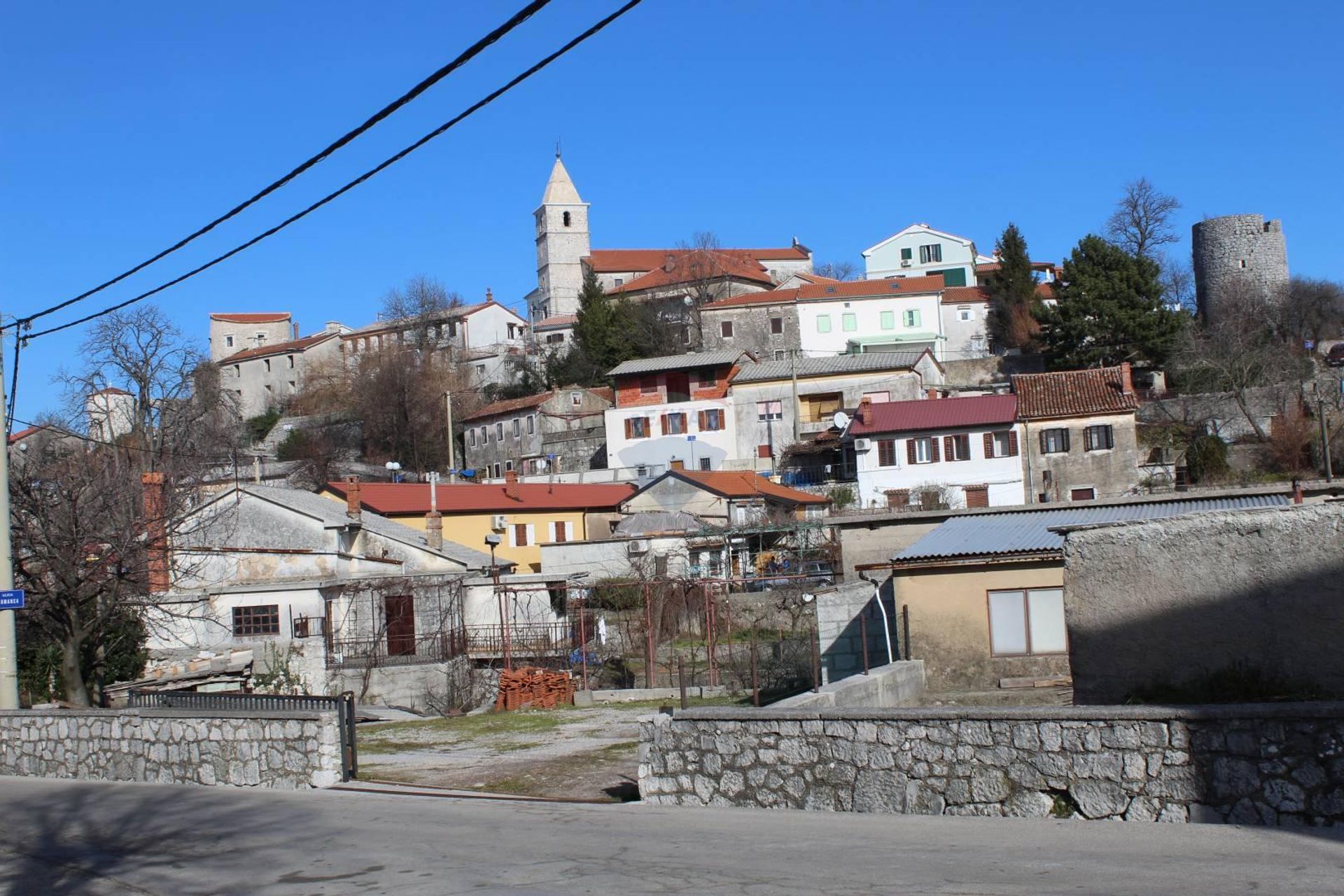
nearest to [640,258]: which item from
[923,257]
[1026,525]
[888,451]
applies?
[923,257]

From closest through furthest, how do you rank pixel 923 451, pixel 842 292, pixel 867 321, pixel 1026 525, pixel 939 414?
pixel 1026 525 < pixel 923 451 < pixel 939 414 < pixel 867 321 < pixel 842 292

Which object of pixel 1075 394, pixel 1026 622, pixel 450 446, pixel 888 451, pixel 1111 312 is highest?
pixel 1111 312

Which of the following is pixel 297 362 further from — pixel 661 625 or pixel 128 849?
pixel 128 849

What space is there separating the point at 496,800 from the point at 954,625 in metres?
8.98

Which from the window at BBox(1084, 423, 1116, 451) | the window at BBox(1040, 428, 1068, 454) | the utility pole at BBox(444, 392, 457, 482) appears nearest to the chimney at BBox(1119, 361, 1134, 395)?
the window at BBox(1084, 423, 1116, 451)

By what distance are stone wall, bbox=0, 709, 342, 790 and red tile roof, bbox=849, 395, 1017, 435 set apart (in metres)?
43.4

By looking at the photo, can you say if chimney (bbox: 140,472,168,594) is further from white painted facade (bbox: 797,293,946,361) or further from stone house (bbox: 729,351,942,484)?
white painted facade (bbox: 797,293,946,361)

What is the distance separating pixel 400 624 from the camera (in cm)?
3447

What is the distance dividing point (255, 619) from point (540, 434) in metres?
42.6

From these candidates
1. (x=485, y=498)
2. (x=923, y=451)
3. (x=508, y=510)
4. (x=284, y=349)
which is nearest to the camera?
(x=508, y=510)

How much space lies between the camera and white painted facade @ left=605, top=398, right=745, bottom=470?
67250 mm

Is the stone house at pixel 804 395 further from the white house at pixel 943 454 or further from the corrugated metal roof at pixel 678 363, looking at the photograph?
the white house at pixel 943 454

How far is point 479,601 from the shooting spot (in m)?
36.5

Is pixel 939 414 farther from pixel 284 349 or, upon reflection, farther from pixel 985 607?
pixel 284 349
